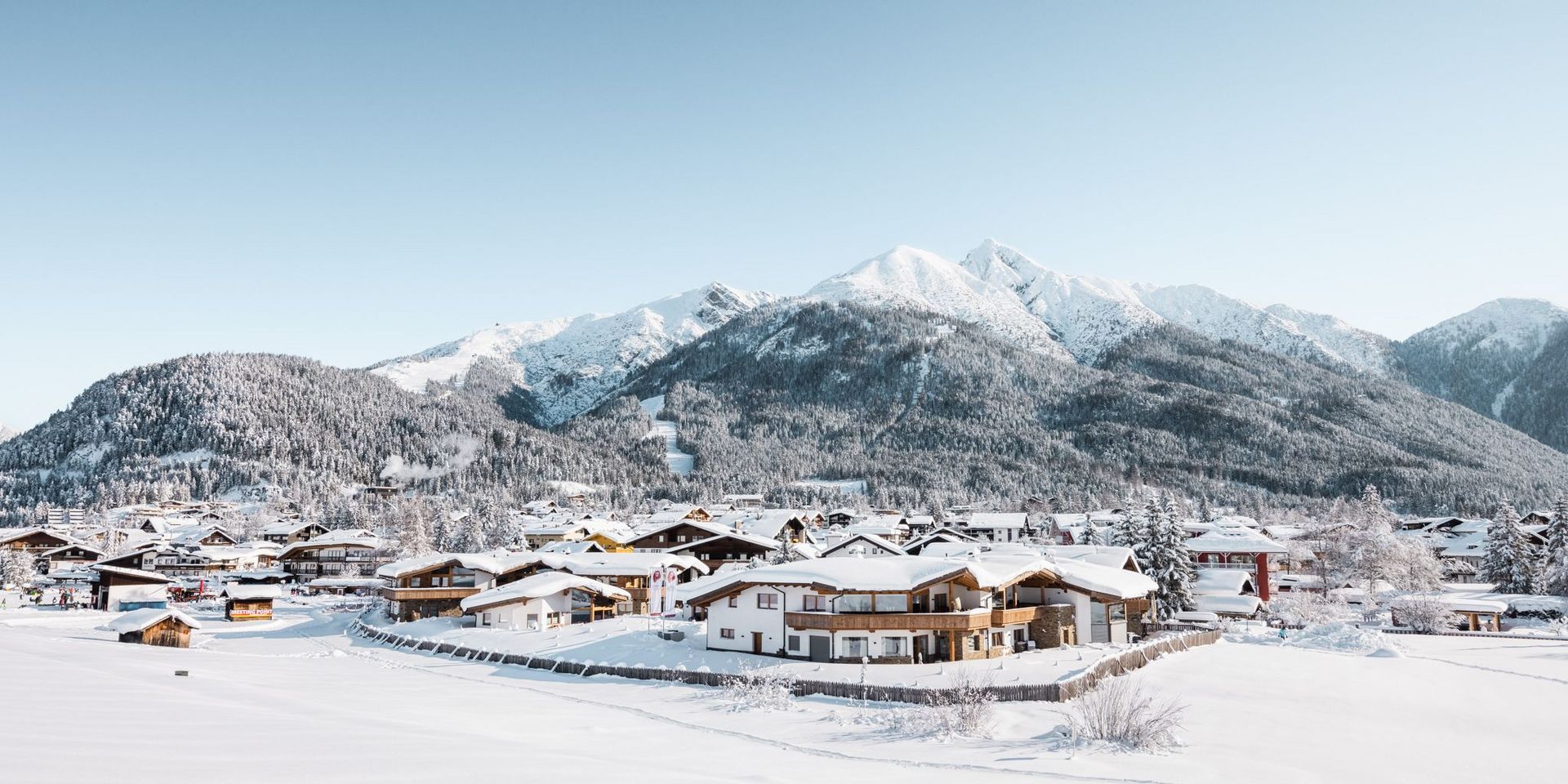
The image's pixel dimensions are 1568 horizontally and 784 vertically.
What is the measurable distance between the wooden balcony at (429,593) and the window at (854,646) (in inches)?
1440

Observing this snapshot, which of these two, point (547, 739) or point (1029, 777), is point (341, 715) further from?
point (1029, 777)

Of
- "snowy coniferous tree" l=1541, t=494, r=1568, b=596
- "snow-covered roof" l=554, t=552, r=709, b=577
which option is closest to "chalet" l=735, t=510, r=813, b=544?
"snow-covered roof" l=554, t=552, r=709, b=577

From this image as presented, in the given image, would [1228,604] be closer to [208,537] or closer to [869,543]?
[869,543]

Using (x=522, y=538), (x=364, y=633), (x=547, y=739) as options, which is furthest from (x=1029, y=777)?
(x=522, y=538)

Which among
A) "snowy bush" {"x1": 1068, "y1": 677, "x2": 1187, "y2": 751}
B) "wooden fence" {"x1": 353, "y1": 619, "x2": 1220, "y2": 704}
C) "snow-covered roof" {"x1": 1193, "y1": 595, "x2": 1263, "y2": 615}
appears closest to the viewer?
"snowy bush" {"x1": 1068, "y1": 677, "x2": 1187, "y2": 751}

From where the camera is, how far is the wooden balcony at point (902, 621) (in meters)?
45.8

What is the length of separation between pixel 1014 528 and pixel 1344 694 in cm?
9933

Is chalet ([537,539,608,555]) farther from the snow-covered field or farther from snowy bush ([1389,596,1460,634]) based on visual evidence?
snowy bush ([1389,596,1460,634])

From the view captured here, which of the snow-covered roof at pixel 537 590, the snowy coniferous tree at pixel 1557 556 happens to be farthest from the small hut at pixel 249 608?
the snowy coniferous tree at pixel 1557 556

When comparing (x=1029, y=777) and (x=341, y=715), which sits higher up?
(x=341, y=715)

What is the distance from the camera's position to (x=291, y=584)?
375 feet

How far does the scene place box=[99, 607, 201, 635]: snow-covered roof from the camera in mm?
54312

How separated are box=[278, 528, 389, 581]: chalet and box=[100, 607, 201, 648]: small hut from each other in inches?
2540

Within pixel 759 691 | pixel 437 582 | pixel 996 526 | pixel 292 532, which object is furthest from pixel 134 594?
pixel 996 526
